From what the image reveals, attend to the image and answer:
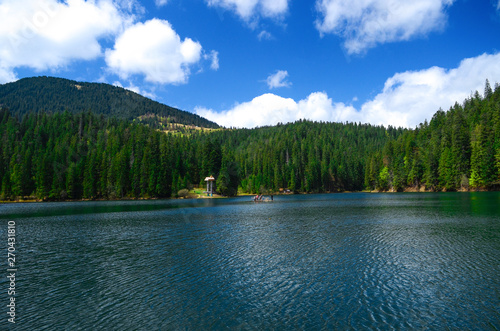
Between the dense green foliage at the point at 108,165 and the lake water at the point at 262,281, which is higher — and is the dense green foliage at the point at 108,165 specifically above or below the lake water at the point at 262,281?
above

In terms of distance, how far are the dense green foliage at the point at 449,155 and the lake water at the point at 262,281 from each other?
328ft

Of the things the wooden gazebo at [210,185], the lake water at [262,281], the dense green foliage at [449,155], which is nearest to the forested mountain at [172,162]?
the dense green foliage at [449,155]

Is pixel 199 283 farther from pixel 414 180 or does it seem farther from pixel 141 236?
pixel 414 180

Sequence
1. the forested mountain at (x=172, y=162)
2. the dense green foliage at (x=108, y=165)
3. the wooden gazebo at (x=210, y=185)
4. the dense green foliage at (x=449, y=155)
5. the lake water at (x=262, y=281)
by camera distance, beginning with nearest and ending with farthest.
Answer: the lake water at (x=262, y=281) < the dense green foliage at (x=449, y=155) < the forested mountain at (x=172, y=162) < the dense green foliage at (x=108, y=165) < the wooden gazebo at (x=210, y=185)

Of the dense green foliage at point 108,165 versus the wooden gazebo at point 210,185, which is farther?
the wooden gazebo at point 210,185

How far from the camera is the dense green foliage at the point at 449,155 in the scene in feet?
360

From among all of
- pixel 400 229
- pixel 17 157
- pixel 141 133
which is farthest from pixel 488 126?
pixel 17 157

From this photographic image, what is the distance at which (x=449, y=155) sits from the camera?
123m

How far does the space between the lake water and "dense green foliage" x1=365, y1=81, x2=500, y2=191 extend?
99954 mm

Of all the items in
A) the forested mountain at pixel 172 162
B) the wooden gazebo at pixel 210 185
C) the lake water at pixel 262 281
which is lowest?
the lake water at pixel 262 281

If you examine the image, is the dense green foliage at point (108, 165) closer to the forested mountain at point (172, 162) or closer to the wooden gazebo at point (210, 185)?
the forested mountain at point (172, 162)

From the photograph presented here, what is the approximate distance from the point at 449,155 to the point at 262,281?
136528 mm

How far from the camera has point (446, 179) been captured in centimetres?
12400

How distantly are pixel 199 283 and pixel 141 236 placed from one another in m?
19.0
